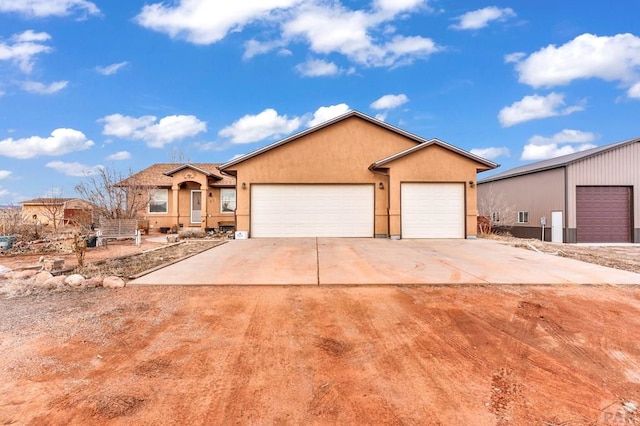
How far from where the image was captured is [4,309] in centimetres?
497

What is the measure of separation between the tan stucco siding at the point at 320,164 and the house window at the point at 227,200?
5659mm

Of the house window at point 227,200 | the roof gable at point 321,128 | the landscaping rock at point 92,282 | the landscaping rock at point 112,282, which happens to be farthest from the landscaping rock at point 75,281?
the house window at point 227,200

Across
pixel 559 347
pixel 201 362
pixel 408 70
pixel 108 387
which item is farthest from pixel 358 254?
pixel 408 70

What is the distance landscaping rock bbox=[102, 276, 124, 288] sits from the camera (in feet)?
20.2

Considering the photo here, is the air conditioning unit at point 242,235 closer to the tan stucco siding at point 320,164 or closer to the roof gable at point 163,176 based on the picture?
the tan stucco siding at point 320,164

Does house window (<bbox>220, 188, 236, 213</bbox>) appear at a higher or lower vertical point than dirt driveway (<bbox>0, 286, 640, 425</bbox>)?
higher

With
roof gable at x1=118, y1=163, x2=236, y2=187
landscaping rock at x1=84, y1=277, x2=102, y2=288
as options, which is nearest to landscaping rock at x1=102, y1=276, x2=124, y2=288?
landscaping rock at x1=84, y1=277, x2=102, y2=288

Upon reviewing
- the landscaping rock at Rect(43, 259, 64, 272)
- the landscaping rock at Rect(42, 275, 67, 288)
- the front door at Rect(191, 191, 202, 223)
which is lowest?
the landscaping rock at Rect(42, 275, 67, 288)

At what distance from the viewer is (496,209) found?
899 inches

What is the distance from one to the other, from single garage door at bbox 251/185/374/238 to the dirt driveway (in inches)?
400

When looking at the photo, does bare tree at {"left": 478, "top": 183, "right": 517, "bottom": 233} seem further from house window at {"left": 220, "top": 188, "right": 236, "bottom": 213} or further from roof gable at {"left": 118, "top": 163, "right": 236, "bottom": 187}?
roof gable at {"left": 118, "top": 163, "right": 236, "bottom": 187}

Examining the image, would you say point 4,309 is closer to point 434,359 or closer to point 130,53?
point 434,359

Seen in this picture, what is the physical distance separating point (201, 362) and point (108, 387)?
0.78 m

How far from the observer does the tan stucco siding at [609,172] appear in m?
17.4
